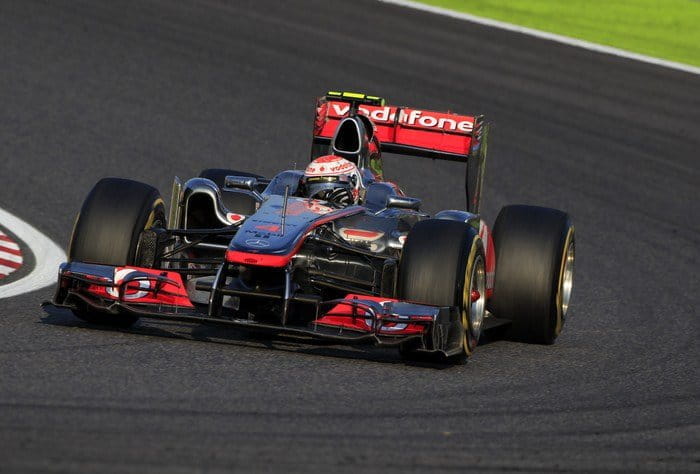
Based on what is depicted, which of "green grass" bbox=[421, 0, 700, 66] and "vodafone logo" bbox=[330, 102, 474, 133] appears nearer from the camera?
"vodafone logo" bbox=[330, 102, 474, 133]

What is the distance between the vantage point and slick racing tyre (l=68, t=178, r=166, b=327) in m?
9.23

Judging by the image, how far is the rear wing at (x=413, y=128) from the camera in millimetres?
12000

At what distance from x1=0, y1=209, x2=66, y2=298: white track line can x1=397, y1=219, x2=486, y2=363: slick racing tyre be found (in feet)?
10.6

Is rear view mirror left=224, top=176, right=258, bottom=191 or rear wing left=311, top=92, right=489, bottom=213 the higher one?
rear wing left=311, top=92, right=489, bottom=213

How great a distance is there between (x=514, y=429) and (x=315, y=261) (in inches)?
99.9

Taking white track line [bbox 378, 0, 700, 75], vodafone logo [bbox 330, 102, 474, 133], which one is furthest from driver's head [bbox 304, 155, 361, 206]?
white track line [bbox 378, 0, 700, 75]

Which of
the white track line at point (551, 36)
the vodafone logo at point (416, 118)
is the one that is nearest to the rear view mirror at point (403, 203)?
the vodafone logo at point (416, 118)

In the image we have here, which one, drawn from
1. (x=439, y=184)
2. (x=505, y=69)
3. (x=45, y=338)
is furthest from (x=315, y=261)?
(x=505, y=69)

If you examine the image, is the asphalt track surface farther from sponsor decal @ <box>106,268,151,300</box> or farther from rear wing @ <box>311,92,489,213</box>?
rear wing @ <box>311,92,489,213</box>

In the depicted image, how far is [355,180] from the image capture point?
34.1 ft

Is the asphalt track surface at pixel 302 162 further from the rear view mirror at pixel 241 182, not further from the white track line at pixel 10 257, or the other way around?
the rear view mirror at pixel 241 182

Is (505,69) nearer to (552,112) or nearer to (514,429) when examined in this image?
(552,112)

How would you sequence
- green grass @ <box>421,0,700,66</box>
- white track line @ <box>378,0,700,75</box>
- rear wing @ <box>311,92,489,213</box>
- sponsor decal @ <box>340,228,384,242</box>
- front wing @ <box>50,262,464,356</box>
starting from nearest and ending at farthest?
front wing @ <box>50,262,464,356</box>
sponsor decal @ <box>340,228,384,242</box>
rear wing @ <box>311,92,489,213</box>
white track line @ <box>378,0,700,75</box>
green grass @ <box>421,0,700,66</box>

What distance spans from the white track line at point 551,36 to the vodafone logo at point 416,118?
997 cm
